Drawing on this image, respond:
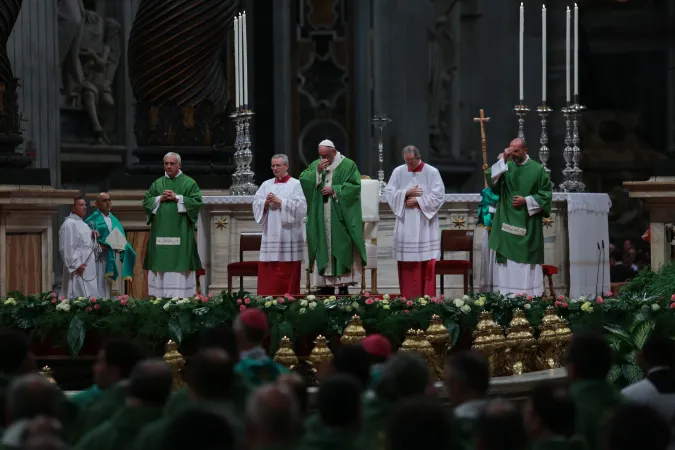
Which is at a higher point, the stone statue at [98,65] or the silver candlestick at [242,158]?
the stone statue at [98,65]

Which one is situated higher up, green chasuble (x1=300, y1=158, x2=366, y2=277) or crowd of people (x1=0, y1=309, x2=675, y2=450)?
green chasuble (x1=300, y1=158, x2=366, y2=277)

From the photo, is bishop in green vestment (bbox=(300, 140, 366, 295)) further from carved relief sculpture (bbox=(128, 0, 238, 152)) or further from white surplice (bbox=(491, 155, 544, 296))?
carved relief sculpture (bbox=(128, 0, 238, 152))

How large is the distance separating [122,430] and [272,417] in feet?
2.96

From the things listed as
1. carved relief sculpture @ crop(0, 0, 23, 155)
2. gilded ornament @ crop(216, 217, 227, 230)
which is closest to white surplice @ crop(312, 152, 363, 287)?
gilded ornament @ crop(216, 217, 227, 230)

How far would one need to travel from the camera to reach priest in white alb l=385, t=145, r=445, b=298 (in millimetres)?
13578

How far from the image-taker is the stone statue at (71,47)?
1917 centimetres

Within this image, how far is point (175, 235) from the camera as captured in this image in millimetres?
13711

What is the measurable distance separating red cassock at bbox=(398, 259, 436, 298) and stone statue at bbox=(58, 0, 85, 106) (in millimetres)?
7188

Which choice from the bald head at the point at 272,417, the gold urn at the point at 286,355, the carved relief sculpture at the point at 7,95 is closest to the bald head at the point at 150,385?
the bald head at the point at 272,417

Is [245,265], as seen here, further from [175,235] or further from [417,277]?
[417,277]

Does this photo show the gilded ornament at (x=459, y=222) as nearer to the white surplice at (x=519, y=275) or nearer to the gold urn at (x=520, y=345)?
the white surplice at (x=519, y=275)

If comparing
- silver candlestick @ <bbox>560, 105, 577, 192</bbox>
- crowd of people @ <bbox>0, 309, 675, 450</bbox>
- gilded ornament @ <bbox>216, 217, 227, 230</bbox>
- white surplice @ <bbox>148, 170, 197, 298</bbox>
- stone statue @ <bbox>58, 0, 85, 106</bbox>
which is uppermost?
stone statue @ <bbox>58, 0, 85, 106</bbox>

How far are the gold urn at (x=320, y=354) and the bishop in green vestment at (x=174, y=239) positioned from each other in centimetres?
470

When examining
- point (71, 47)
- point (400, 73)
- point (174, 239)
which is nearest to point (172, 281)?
point (174, 239)
